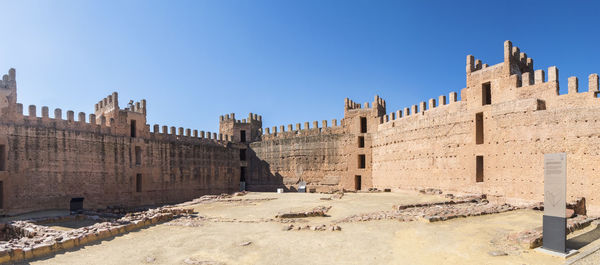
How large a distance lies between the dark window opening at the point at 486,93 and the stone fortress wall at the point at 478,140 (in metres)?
0.05

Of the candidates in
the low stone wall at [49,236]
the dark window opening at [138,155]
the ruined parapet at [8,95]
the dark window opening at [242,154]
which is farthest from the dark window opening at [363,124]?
the ruined parapet at [8,95]

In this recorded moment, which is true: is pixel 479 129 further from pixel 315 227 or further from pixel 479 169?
pixel 315 227

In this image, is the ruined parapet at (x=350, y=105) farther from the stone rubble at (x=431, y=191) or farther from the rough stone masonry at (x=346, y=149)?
the stone rubble at (x=431, y=191)

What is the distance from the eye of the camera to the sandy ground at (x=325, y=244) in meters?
8.88

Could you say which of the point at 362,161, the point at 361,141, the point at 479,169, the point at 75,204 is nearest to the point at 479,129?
the point at 479,169

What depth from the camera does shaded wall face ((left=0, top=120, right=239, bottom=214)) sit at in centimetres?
1959

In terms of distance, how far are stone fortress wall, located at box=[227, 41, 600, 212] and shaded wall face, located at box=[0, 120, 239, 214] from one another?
10.1 metres

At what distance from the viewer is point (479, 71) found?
19.8 m

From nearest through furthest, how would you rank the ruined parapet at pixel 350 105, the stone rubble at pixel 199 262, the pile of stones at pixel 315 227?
the stone rubble at pixel 199 262
the pile of stones at pixel 315 227
the ruined parapet at pixel 350 105

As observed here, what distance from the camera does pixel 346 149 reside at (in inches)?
1163

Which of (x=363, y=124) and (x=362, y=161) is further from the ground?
(x=363, y=124)

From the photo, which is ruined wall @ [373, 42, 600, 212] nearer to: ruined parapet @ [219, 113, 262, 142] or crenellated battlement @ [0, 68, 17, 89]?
ruined parapet @ [219, 113, 262, 142]

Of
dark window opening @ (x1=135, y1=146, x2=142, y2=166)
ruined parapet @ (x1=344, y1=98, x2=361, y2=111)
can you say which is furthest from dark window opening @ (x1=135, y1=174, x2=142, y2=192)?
ruined parapet @ (x1=344, y1=98, x2=361, y2=111)

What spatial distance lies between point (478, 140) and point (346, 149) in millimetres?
11496
